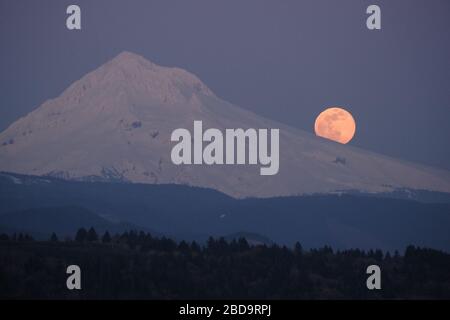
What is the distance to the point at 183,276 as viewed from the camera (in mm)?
181500

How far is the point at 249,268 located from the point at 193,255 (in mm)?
11688

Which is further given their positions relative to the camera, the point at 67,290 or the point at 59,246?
the point at 59,246

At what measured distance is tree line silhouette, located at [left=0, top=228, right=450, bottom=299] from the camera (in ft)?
553

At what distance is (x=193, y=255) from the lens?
200m

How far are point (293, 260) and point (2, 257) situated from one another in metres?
41.3

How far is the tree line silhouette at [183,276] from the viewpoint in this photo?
16850 cm

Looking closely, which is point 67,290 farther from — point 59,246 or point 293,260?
point 293,260
